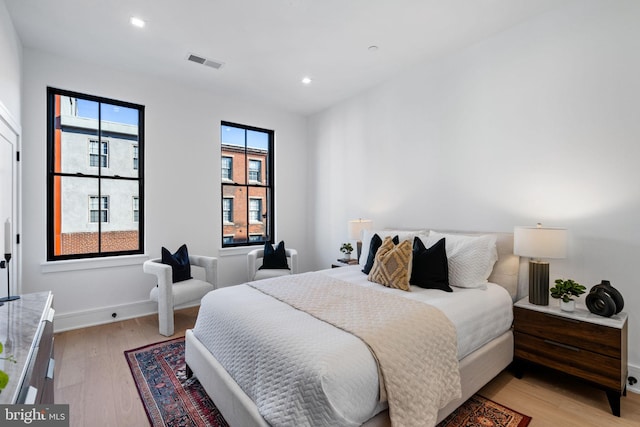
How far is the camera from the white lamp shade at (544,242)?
7.39 feet

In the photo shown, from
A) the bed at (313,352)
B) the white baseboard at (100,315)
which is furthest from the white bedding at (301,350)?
the white baseboard at (100,315)

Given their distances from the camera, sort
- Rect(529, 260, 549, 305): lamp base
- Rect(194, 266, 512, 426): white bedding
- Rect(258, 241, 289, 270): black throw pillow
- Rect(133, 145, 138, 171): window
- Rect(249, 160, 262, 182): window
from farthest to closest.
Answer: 1. Rect(249, 160, 262, 182): window
2. Rect(258, 241, 289, 270): black throw pillow
3. Rect(133, 145, 138, 171): window
4. Rect(529, 260, 549, 305): lamp base
5. Rect(194, 266, 512, 426): white bedding

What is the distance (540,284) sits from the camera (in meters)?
2.37

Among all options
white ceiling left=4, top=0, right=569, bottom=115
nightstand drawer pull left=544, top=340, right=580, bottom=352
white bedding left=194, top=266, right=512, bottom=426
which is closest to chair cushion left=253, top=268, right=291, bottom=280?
white bedding left=194, top=266, right=512, bottom=426

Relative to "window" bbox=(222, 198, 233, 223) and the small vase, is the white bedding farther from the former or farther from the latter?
"window" bbox=(222, 198, 233, 223)

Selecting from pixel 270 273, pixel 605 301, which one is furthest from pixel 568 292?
pixel 270 273

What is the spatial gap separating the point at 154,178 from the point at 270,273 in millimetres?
1872

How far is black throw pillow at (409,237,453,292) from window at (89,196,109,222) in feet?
11.6

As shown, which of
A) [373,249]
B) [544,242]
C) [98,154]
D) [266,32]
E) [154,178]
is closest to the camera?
[544,242]

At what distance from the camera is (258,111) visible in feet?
15.3

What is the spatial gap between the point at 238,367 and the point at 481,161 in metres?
2.80

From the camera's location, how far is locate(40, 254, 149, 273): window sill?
3219mm

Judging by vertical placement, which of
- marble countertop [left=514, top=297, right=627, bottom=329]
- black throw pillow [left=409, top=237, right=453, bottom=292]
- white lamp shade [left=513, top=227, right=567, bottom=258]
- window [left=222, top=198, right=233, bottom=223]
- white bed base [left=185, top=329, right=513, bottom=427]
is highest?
window [left=222, top=198, right=233, bottom=223]

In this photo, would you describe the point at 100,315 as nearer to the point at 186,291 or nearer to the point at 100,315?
the point at 100,315
